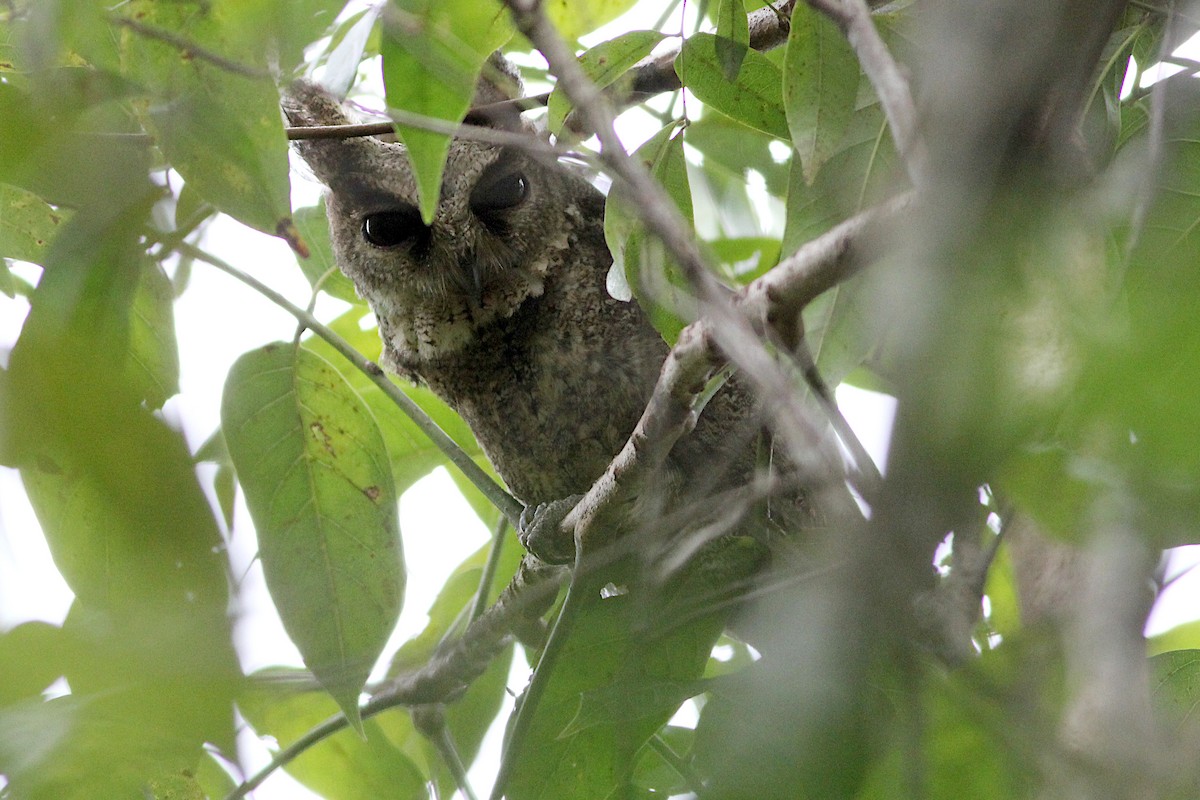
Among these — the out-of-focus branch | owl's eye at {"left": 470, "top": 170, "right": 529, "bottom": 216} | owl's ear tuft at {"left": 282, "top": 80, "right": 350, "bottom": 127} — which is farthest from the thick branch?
owl's ear tuft at {"left": 282, "top": 80, "right": 350, "bottom": 127}

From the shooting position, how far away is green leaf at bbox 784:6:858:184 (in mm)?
971

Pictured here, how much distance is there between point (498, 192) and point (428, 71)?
2.87 ft

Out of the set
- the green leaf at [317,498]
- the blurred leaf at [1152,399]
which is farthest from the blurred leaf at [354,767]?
the blurred leaf at [1152,399]

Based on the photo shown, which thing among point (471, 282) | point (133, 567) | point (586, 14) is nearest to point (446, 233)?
point (471, 282)

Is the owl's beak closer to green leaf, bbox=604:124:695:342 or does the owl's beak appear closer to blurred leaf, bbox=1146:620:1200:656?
green leaf, bbox=604:124:695:342

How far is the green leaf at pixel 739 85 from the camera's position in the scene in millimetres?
1083

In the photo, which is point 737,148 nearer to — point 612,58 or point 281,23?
point 612,58

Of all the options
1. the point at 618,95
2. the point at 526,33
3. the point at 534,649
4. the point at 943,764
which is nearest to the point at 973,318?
the point at 943,764

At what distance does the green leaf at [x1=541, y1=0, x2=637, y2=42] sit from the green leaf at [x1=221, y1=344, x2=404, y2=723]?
1.86 feet

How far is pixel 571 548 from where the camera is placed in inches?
52.0

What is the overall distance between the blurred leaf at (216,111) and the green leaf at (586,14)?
0.68 meters

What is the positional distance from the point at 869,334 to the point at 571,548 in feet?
1.84

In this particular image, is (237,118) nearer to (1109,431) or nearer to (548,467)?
(1109,431)

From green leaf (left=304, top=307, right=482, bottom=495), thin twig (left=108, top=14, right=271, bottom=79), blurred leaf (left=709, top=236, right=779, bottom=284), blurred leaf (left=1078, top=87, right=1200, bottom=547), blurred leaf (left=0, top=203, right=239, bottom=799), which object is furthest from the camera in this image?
green leaf (left=304, top=307, right=482, bottom=495)
